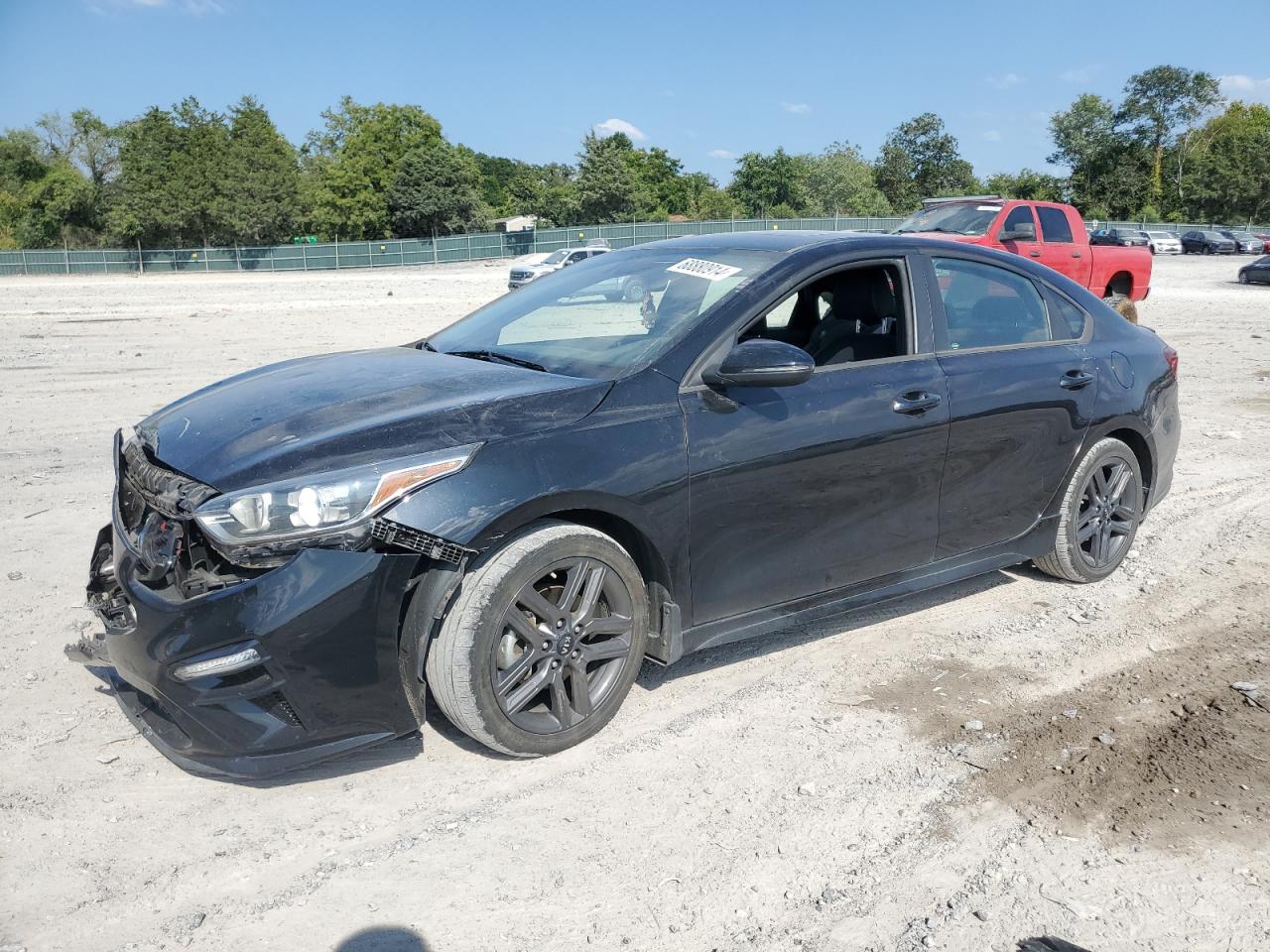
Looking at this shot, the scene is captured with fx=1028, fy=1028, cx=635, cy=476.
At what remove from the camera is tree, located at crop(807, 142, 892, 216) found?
85.7 meters

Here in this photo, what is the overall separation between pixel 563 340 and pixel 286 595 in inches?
67.2

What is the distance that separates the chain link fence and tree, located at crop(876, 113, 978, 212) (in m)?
36.4

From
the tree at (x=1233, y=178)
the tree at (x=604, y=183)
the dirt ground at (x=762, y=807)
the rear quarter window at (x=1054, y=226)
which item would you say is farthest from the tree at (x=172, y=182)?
the tree at (x=1233, y=178)

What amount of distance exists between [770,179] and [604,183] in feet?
110

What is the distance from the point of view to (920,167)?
311ft

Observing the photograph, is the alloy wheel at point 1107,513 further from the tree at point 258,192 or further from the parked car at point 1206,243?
the tree at point 258,192

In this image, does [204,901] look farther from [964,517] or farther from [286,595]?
[964,517]

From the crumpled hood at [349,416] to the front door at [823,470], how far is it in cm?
55

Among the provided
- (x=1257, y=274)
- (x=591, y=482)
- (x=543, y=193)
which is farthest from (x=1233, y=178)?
(x=591, y=482)

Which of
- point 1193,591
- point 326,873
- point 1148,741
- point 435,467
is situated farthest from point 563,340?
point 1193,591

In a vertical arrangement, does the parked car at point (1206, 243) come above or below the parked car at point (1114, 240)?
above

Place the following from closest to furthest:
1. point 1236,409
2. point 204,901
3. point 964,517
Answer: point 204,901, point 964,517, point 1236,409

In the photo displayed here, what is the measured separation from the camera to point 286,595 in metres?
2.90

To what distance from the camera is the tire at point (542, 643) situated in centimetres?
318
